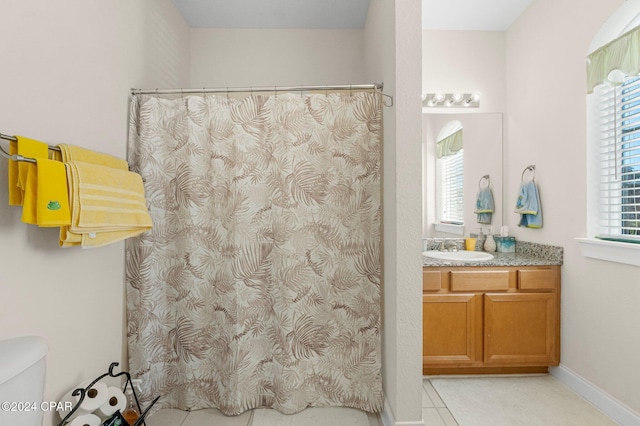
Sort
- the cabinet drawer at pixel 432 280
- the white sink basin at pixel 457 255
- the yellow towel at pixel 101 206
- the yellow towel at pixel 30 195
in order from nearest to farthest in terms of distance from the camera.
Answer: the yellow towel at pixel 30 195, the yellow towel at pixel 101 206, the cabinet drawer at pixel 432 280, the white sink basin at pixel 457 255

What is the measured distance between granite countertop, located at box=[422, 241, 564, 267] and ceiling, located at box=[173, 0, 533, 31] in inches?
72.3

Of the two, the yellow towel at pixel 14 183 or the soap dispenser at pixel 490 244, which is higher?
the yellow towel at pixel 14 183

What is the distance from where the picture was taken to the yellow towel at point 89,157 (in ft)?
4.73

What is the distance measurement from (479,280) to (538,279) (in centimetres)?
42

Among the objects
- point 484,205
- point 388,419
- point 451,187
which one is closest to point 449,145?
point 451,187

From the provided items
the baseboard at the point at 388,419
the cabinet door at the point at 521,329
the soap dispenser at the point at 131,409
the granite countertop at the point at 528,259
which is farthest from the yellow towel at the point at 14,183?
the cabinet door at the point at 521,329

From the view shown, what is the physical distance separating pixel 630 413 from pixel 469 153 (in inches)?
78.3

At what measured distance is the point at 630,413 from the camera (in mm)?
1918

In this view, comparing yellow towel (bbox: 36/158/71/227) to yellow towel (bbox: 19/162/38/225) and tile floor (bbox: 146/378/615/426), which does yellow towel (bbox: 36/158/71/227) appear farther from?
tile floor (bbox: 146/378/615/426)

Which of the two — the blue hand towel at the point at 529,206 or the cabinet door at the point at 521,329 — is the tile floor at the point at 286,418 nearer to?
the cabinet door at the point at 521,329

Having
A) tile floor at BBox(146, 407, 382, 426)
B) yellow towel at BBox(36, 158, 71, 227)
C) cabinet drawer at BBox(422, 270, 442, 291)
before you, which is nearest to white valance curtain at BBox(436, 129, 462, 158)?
cabinet drawer at BBox(422, 270, 442, 291)

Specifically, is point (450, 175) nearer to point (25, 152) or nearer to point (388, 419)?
point (388, 419)

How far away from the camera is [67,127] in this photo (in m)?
1.55

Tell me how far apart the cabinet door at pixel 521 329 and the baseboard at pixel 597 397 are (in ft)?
0.35
